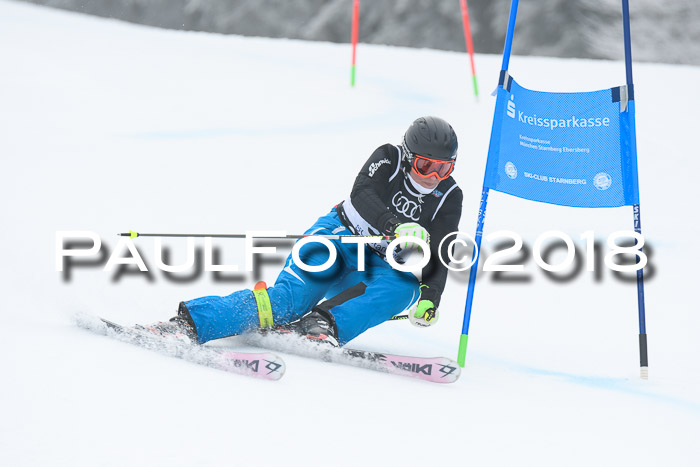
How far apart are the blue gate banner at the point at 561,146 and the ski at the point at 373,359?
0.92 m

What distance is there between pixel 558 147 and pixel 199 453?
7.30 feet

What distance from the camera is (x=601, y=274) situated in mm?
5359

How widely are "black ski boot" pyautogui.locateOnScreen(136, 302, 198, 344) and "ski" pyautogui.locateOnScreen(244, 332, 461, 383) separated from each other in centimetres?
30

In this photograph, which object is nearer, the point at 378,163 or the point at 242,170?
the point at 378,163

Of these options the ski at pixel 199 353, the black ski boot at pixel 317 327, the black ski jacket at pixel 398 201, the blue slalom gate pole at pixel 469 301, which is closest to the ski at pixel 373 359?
the black ski boot at pixel 317 327

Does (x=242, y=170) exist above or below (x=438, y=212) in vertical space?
above

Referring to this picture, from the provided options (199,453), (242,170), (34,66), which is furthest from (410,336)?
(34,66)

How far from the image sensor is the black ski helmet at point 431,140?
3.54m

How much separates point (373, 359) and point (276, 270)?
2024 mm

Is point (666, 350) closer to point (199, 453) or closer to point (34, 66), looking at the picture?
point (199, 453)

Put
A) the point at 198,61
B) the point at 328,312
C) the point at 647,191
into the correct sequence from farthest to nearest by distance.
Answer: the point at 198,61 → the point at 647,191 → the point at 328,312

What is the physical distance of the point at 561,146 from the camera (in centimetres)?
365

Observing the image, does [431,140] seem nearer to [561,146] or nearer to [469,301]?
[561,146]

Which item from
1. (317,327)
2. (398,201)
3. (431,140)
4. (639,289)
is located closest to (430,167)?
(431,140)
